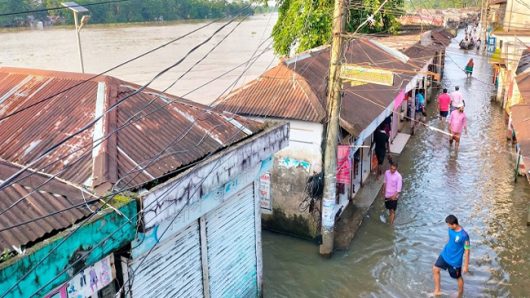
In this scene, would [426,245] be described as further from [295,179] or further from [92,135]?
[92,135]

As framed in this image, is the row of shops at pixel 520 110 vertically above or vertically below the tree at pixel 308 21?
below

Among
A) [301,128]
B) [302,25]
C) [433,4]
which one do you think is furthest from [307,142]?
[433,4]

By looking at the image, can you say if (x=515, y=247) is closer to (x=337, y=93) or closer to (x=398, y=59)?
(x=337, y=93)

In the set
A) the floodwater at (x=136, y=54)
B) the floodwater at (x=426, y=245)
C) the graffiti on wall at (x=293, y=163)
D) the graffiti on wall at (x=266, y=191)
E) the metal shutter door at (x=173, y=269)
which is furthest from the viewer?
the floodwater at (x=136, y=54)

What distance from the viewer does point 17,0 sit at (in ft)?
154

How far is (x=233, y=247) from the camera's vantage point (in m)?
6.61

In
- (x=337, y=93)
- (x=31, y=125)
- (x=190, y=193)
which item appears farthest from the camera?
(x=337, y=93)

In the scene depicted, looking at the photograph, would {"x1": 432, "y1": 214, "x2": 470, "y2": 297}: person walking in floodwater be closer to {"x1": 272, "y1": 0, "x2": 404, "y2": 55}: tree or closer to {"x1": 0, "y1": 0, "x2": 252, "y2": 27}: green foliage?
{"x1": 272, "y1": 0, "x2": 404, "y2": 55}: tree

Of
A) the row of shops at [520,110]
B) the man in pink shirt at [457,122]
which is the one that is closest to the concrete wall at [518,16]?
the row of shops at [520,110]

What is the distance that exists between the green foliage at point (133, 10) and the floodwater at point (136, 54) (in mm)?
2387

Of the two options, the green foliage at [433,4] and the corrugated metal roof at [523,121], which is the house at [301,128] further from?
the green foliage at [433,4]

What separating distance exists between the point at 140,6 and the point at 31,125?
57874 millimetres

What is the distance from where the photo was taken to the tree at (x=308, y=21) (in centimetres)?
1691

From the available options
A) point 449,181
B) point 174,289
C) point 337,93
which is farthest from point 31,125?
point 449,181
